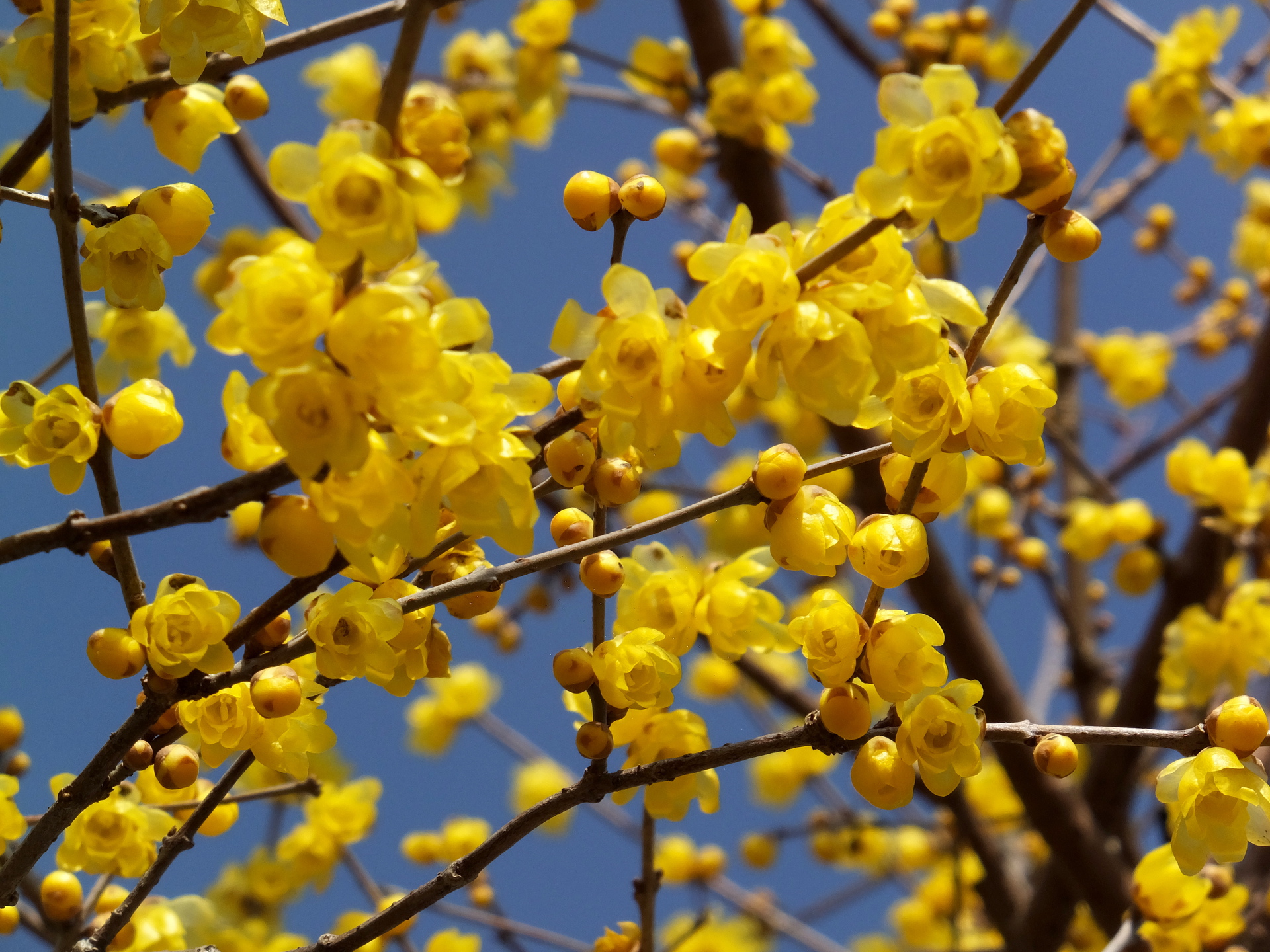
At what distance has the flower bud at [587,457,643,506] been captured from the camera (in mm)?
945

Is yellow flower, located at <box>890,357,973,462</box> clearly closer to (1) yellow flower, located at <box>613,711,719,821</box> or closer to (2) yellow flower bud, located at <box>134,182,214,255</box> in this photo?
(1) yellow flower, located at <box>613,711,719,821</box>

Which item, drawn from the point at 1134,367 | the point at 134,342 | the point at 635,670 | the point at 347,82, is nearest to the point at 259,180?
the point at 347,82

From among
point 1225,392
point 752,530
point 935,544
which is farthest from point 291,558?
point 1225,392

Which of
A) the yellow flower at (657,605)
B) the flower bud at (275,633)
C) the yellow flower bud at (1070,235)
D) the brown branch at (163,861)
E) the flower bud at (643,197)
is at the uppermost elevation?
the yellow flower bud at (1070,235)

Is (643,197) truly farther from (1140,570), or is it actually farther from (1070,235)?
(1140,570)

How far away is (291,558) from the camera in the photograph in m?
0.76

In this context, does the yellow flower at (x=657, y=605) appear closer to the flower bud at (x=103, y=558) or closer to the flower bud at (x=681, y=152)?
the flower bud at (x=103, y=558)

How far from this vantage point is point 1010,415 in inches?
A: 35.7

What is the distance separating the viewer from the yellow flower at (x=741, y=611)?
113 centimetres

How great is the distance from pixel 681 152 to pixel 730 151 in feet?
0.49

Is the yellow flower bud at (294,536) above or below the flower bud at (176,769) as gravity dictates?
above

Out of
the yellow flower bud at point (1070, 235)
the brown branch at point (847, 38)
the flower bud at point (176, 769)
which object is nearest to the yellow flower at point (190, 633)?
the flower bud at point (176, 769)

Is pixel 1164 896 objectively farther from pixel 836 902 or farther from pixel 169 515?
pixel 836 902

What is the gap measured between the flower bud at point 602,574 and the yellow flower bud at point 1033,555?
7.47 feet
